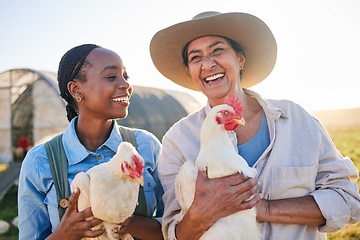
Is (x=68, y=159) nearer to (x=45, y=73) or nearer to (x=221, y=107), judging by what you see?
(x=221, y=107)

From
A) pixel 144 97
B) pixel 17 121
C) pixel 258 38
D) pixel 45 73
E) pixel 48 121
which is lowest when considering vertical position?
pixel 17 121

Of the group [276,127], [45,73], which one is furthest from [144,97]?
[276,127]

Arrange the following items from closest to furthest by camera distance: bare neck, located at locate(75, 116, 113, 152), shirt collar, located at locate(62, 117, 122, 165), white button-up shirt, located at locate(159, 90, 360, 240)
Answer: white button-up shirt, located at locate(159, 90, 360, 240), shirt collar, located at locate(62, 117, 122, 165), bare neck, located at locate(75, 116, 113, 152)

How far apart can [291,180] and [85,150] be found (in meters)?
1.69

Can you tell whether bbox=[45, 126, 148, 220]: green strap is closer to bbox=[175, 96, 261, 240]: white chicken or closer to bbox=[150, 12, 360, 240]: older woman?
bbox=[150, 12, 360, 240]: older woman

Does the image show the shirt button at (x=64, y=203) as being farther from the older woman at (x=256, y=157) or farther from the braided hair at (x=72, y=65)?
Answer: the braided hair at (x=72, y=65)

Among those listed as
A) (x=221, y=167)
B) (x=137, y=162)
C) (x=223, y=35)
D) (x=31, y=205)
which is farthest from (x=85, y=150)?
(x=223, y=35)

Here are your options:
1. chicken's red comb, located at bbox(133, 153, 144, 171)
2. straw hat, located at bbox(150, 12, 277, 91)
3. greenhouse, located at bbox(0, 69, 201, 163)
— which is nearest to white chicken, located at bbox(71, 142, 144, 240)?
chicken's red comb, located at bbox(133, 153, 144, 171)

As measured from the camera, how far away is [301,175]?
2.28 m

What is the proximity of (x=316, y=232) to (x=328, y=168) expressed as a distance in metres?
0.53

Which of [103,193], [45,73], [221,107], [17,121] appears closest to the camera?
[103,193]

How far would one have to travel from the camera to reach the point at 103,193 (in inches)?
77.8

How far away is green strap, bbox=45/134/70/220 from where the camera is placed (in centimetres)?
224

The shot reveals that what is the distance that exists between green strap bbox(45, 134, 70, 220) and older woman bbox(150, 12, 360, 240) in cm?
80
